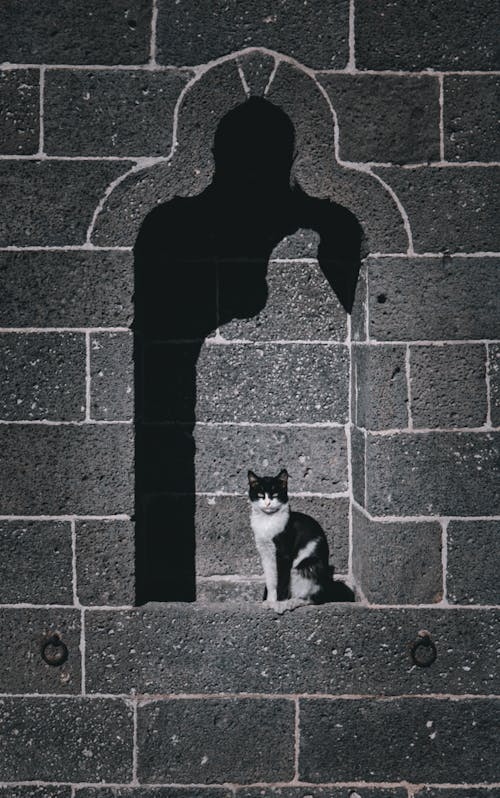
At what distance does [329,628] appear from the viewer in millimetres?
3559

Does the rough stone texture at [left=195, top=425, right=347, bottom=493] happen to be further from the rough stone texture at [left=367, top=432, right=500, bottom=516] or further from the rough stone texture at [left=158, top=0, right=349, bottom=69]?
the rough stone texture at [left=158, top=0, right=349, bottom=69]

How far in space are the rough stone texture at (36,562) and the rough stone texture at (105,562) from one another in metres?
0.06

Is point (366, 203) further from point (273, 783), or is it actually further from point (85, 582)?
A: point (273, 783)

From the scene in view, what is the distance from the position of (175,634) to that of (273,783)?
0.82m

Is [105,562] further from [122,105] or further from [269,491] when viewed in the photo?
[122,105]

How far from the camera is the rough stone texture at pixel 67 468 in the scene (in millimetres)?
3545

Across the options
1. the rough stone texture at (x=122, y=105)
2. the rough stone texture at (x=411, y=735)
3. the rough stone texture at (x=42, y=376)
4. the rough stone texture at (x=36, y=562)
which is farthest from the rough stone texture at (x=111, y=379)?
the rough stone texture at (x=411, y=735)

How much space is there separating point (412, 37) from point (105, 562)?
8.99 feet

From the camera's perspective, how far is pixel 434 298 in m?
3.51

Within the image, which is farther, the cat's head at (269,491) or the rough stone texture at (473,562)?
the cat's head at (269,491)

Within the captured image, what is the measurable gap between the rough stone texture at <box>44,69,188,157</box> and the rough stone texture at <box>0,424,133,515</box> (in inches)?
50.4

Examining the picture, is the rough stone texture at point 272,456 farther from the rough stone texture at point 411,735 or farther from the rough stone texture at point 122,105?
the rough stone texture at point 122,105

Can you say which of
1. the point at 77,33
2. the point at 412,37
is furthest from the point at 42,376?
the point at 412,37

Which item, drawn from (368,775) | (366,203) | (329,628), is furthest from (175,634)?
(366,203)
